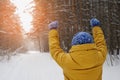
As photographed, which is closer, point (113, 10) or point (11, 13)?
point (113, 10)

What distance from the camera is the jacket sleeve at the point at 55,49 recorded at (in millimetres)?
4145

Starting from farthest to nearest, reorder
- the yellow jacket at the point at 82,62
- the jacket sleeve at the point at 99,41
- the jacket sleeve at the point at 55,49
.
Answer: the jacket sleeve at the point at 99,41
the jacket sleeve at the point at 55,49
the yellow jacket at the point at 82,62

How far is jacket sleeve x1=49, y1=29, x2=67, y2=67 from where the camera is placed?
4145mm

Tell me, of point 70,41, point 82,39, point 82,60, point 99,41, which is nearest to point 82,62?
point 82,60

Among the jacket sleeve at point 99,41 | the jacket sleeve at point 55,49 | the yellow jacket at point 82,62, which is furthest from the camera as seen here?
the jacket sleeve at point 99,41

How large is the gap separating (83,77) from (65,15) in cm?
2049

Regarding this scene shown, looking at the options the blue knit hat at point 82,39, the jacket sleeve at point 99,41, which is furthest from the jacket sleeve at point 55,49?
the jacket sleeve at point 99,41

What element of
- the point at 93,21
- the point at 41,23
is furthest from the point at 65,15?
the point at 93,21

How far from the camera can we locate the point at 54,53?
14.0 feet

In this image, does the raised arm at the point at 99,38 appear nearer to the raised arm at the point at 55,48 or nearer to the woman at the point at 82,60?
the woman at the point at 82,60

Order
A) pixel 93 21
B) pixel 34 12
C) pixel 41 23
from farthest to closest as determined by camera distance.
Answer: pixel 34 12, pixel 41 23, pixel 93 21

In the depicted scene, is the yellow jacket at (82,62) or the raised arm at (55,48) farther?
the raised arm at (55,48)

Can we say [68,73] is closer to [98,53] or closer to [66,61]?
[66,61]

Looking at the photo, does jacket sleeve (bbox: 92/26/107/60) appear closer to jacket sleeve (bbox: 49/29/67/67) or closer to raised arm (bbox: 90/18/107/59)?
raised arm (bbox: 90/18/107/59)
